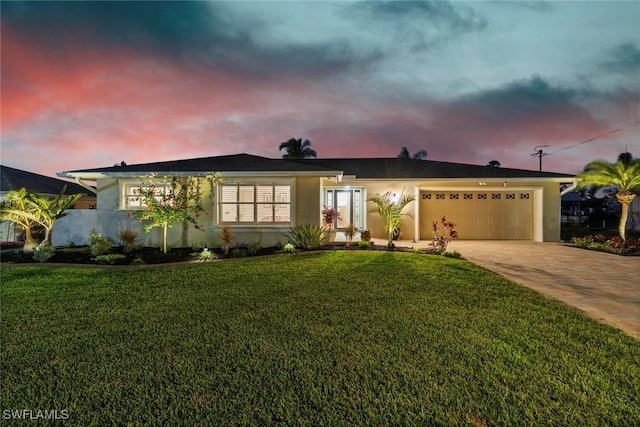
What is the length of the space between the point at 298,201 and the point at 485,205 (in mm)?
9375

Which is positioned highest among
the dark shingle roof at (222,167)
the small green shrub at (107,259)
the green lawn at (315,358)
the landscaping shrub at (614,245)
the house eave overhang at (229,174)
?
the dark shingle roof at (222,167)

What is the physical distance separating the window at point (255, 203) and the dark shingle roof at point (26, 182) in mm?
12495

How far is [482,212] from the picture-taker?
49.0ft

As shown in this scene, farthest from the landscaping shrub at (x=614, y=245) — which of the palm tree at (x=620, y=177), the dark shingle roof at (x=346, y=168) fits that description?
the dark shingle roof at (x=346, y=168)

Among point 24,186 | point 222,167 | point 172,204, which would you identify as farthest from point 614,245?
point 24,186

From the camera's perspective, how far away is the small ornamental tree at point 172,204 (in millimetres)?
10086

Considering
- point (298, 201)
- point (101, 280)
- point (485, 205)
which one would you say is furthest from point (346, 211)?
point (101, 280)

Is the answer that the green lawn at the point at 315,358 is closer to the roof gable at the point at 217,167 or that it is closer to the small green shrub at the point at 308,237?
the small green shrub at the point at 308,237

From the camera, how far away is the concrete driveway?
487cm

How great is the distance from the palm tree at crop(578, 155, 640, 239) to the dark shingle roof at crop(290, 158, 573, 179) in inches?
37.6

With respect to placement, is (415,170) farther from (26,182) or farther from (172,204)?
(26,182)

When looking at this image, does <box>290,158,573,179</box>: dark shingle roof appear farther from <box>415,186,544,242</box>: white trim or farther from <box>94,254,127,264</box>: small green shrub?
<box>94,254,127,264</box>: small green shrub

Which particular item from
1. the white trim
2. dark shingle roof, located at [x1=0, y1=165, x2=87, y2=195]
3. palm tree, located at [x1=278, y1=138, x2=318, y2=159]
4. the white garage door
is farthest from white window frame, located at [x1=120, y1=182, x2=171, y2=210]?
palm tree, located at [x1=278, y1=138, x2=318, y2=159]

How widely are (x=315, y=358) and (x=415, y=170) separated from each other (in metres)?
14.1
